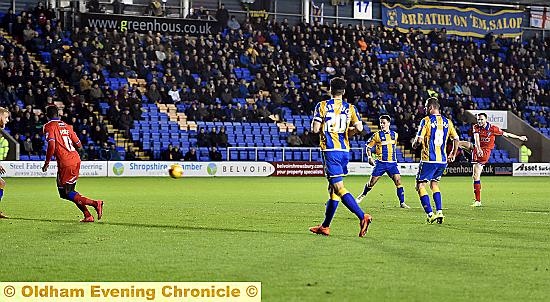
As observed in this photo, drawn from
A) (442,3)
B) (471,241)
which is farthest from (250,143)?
(471,241)

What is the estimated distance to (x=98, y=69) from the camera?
42031 mm

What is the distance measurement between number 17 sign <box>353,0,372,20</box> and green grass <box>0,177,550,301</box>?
36.3 meters

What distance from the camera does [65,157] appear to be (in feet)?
52.1

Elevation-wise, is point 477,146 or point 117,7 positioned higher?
point 117,7

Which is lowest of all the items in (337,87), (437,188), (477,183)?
(477,183)

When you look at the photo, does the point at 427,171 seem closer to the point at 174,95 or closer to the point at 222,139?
the point at 222,139

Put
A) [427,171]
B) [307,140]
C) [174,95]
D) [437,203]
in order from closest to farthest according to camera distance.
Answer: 1. [437,203]
2. [427,171]
3. [307,140]
4. [174,95]

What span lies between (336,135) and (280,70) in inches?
1350

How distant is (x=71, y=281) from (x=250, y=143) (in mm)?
33851

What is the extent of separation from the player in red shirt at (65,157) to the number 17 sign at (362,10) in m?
41.8

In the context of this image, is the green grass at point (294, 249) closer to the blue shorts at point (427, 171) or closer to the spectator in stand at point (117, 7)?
the blue shorts at point (427, 171)

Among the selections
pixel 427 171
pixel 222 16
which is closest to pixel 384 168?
pixel 427 171

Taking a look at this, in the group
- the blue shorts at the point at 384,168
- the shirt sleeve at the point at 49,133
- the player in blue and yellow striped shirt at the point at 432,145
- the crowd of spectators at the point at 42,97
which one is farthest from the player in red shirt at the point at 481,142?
the crowd of spectators at the point at 42,97

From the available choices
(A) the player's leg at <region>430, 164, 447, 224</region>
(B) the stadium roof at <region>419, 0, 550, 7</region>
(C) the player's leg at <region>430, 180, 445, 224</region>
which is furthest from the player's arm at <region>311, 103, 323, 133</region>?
(B) the stadium roof at <region>419, 0, 550, 7</region>
